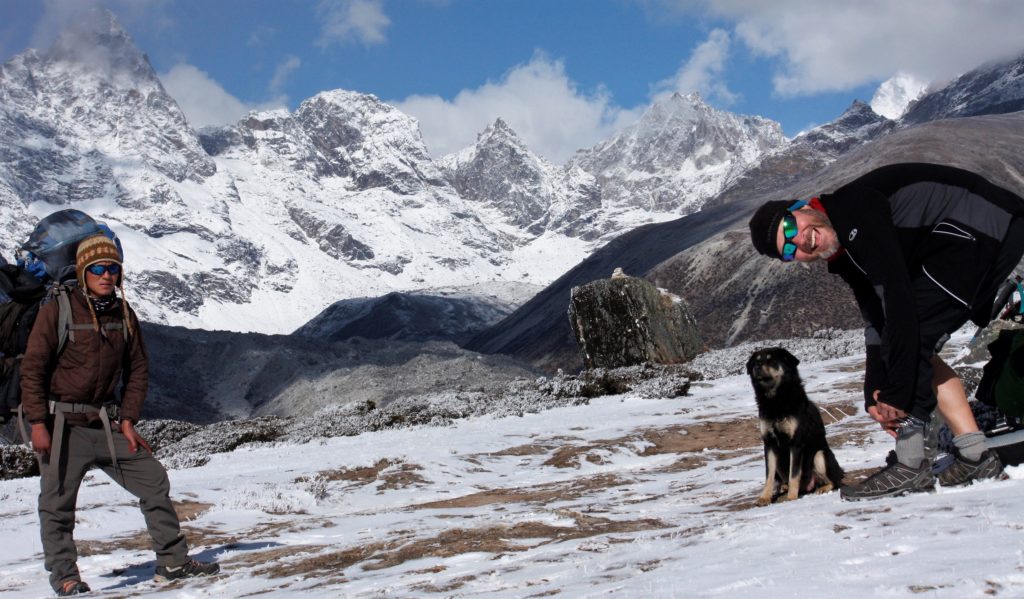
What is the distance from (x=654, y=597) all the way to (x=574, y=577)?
0.97 m

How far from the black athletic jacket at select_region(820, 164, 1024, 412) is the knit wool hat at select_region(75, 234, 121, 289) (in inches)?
199

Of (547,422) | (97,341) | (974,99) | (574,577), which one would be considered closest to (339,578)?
(574,577)

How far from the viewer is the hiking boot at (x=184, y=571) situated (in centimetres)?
635

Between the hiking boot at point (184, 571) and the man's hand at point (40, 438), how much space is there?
3.88ft

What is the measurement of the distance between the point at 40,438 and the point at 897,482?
573 centimetres

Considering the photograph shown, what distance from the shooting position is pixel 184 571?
640cm

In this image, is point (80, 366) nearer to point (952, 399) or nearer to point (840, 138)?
point (952, 399)

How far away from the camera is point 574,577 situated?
4445 millimetres

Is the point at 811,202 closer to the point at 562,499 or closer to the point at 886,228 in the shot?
the point at 886,228

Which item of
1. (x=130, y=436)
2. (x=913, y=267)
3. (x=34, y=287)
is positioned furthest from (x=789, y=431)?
(x=34, y=287)

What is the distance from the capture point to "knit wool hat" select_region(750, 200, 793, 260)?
532 centimetres

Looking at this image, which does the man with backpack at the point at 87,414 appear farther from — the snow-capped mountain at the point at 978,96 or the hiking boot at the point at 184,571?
the snow-capped mountain at the point at 978,96

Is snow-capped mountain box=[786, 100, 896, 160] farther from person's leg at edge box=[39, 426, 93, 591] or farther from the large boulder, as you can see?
person's leg at edge box=[39, 426, 93, 591]

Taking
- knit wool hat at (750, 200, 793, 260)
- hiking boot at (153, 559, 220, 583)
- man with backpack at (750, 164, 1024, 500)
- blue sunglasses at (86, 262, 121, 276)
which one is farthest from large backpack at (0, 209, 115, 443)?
man with backpack at (750, 164, 1024, 500)
